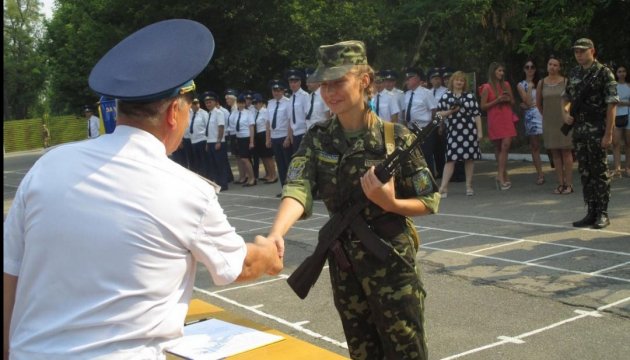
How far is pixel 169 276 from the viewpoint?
2115 millimetres

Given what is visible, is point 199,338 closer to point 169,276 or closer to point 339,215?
point 339,215

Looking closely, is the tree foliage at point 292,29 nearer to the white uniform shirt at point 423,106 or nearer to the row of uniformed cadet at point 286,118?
the row of uniformed cadet at point 286,118

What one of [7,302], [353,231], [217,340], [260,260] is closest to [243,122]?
[353,231]

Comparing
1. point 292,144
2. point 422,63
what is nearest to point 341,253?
point 292,144

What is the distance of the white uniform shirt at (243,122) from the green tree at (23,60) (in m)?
47.6

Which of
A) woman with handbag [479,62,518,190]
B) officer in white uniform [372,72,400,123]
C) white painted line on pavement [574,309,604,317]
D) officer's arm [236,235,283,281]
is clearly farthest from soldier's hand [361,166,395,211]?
officer in white uniform [372,72,400,123]

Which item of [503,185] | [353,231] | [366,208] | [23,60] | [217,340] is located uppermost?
[23,60]

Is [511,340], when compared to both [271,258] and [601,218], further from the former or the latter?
[601,218]

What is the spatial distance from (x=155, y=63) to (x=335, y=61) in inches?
58.7

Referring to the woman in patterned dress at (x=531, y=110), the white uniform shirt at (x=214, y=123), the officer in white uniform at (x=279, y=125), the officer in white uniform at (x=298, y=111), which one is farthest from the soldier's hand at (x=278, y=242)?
the white uniform shirt at (x=214, y=123)

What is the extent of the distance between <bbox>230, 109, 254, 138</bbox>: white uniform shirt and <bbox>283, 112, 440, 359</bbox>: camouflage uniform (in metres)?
13.6

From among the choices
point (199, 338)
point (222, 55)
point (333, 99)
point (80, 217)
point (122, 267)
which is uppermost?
point (222, 55)

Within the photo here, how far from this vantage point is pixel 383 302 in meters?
3.45

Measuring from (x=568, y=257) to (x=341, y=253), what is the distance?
452 centimetres
